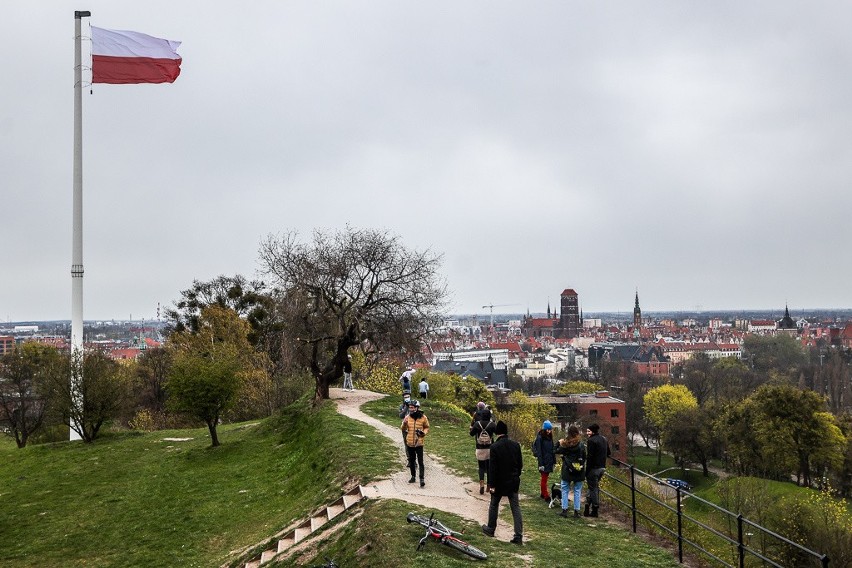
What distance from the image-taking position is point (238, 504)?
571 inches

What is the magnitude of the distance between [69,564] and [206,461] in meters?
6.25

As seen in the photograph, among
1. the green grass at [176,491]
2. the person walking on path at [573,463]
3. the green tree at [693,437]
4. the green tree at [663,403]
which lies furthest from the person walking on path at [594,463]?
the green tree at [663,403]

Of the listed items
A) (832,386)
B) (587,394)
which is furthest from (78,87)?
(832,386)

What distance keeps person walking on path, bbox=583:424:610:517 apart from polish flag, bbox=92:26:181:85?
19440 mm

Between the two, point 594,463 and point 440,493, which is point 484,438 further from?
point 594,463

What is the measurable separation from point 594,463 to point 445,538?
3.25 metres

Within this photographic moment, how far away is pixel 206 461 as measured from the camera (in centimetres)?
1872

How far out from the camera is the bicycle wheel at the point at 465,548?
8305mm

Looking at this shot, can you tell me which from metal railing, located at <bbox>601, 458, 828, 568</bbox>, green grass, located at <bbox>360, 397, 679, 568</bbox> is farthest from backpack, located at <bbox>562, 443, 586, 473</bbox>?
green grass, located at <bbox>360, 397, 679, 568</bbox>

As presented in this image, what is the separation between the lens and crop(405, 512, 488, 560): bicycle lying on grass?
832 cm

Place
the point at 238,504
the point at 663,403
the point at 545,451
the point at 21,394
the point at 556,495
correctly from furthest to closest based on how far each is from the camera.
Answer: the point at 663,403 < the point at 21,394 < the point at 238,504 < the point at 556,495 < the point at 545,451

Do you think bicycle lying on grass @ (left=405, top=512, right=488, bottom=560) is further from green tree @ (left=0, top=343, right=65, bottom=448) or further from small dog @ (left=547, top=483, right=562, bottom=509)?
green tree @ (left=0, top=343, right=65, bottom=448)

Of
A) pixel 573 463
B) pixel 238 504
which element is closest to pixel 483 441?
pixel 573 463

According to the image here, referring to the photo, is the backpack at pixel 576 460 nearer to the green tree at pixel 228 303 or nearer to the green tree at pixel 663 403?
the green tree at pixel 228 303
